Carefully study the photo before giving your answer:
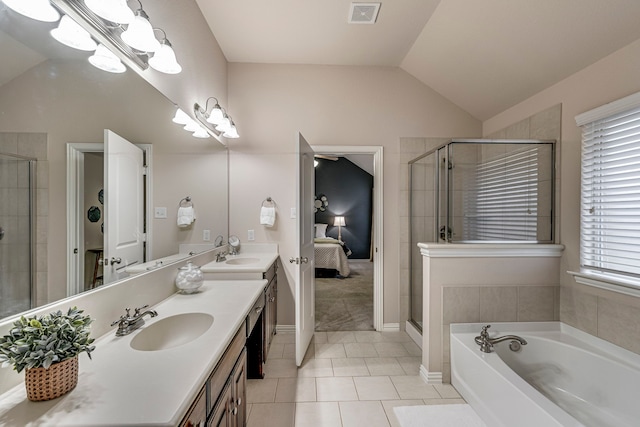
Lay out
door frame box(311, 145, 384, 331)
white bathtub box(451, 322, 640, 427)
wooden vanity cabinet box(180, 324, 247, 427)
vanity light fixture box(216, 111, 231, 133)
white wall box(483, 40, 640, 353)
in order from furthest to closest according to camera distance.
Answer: door frame box(311, 145, 384, 331)
vanity light fixture box(216, 111, 231, 133)
white wall box(483, 40, 640, 353)
white bathtub box(451, 322, 640, 427)
wooden vanity cabinet box(180, 324, 247, 427)

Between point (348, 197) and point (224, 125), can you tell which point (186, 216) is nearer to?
point (224, 125)

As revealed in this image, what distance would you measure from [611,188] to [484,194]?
2.94ft

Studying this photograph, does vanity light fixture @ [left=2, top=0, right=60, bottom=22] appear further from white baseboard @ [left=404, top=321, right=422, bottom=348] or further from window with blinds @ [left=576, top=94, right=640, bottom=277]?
white baseboard @ [left=404, top=321, right=422, bottom=348]

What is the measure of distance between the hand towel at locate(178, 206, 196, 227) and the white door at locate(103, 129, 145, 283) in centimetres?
44

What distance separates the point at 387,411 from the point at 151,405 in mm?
1616

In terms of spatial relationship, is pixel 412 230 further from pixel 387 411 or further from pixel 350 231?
pixel 350 231

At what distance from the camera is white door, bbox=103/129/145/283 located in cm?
118

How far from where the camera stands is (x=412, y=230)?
300 centimetres

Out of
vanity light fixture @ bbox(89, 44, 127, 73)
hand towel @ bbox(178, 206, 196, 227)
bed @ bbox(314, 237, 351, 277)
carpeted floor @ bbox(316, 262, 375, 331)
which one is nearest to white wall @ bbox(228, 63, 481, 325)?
carpeted floor @ bbox(316, 262, 375, 331)

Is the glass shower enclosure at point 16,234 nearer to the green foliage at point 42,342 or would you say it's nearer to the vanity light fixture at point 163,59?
the green foliage at point 42,342

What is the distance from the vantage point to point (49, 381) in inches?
28.5

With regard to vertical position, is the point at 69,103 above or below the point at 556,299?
above

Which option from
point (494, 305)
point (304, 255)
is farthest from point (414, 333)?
point (304, 255)

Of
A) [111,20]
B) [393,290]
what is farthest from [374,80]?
[111,20]
